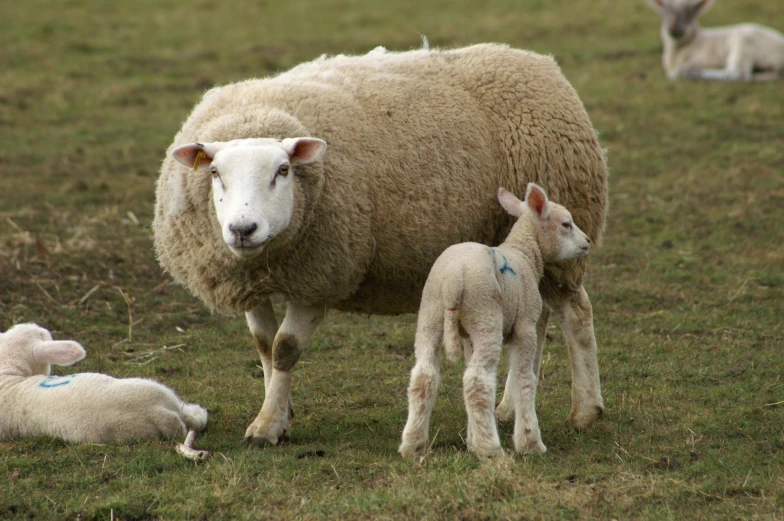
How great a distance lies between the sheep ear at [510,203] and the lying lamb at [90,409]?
1974mm

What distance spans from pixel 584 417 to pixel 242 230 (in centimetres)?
221

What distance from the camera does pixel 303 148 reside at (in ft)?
16.0

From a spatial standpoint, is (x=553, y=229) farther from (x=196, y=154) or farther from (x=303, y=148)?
(x=196, y=154)

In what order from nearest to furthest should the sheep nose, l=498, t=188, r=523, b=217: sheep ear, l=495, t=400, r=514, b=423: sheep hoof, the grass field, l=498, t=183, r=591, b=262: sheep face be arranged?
1. the grass field
2. the sheep nose
3. l=498, t=183, r=591, b=262: sheep face
4. l=498, t=188, r=523, b=217: sheep ear
5. l=495, t=400, r=514, b=423: sheep hoof

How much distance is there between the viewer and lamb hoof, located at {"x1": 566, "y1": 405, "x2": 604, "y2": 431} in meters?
5.52

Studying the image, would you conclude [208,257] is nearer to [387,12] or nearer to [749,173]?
[749,173]

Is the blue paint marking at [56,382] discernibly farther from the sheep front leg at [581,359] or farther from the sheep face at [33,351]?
the sheep front leg at [581,359]

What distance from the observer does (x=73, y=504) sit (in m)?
4.39

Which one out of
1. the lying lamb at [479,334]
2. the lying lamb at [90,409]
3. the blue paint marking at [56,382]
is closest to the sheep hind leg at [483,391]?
the lying lamb at [479,334]

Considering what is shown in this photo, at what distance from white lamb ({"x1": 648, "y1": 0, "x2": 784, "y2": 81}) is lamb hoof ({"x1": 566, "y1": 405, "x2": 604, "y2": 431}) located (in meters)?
9.57

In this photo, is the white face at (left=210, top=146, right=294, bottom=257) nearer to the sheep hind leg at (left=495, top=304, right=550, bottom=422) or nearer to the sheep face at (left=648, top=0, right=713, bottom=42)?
the sheep hind leg at (left=495, top=304, right=550, bottom=422)

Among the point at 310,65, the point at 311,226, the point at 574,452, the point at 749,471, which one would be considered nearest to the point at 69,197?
the point at 310,65

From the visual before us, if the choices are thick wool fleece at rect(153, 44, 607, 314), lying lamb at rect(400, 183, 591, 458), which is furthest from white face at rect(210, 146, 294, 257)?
lying lamb at rect(400, 183, 591, 458)

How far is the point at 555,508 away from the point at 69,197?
7.17m
